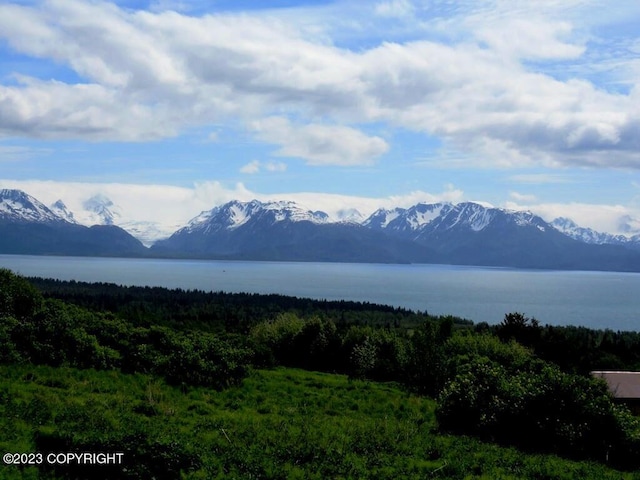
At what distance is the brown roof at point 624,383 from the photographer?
54.4 meters

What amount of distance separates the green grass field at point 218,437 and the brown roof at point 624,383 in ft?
109

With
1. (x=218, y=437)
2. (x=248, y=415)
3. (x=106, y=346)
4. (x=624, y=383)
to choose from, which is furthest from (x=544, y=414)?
(x=624, y=383)

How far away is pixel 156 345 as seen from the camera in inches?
1314

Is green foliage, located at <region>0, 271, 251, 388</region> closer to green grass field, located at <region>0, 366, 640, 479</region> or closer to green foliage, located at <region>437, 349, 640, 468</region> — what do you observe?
green grass field, located at <region>0, 366, 640, 479</region>

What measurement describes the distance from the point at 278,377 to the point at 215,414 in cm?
1330

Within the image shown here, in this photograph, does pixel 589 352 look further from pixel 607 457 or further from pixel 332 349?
pixel 607 457

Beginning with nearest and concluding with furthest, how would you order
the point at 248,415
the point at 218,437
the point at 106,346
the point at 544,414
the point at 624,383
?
the point at 218,437 < the point at 544,414 < the point at 248,415 < the point at 106,346 < the point at 624,383

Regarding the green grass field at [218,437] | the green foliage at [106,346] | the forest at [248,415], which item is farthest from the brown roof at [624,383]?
the green foliage at [106,346]

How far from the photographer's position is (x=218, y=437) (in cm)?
1994

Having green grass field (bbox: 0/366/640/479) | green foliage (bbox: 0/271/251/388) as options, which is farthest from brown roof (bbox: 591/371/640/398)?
green foliage (bbox: 0/271/251/388)

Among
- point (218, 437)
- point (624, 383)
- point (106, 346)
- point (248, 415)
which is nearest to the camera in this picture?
point (218, 437)

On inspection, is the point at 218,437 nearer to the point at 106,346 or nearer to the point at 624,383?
the point at 106,346

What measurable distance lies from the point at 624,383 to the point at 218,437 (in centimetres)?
4960

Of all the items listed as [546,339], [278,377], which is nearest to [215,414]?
[278,377]
